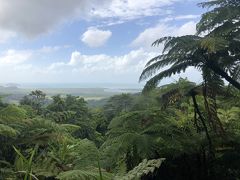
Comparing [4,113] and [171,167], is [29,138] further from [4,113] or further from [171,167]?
[171,167]

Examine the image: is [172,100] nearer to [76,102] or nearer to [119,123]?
[119,123]

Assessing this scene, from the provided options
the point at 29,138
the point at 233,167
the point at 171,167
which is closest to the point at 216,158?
the point at 233,167

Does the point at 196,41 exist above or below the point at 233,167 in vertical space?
above

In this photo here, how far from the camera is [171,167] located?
7.38 metres

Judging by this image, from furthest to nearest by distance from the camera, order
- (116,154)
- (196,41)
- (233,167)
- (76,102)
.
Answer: (76,102), (233,167), (196,41), (116,154)

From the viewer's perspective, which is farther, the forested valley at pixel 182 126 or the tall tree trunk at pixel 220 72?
the tall tree trunk at pixel 220 72

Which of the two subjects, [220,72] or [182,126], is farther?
[182,126]

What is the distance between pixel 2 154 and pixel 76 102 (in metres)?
18.1

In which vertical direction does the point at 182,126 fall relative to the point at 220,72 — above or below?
below

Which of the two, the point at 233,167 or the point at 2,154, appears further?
the point at 233,167

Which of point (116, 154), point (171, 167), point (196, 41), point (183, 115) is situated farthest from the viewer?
point (183, 115)

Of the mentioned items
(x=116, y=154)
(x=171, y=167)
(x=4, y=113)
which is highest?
(x=4, y=113)

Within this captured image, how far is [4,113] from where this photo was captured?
233 inches

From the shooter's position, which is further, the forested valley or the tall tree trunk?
the tall tree trunk
